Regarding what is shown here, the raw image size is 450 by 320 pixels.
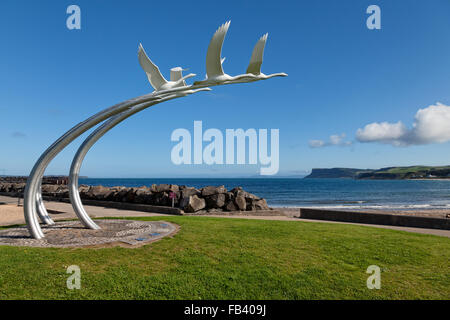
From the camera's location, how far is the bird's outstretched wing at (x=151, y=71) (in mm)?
8375

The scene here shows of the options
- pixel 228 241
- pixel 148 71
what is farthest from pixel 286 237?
pixel 148 71

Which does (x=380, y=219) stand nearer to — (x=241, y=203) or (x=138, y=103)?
(x=241, y=203)

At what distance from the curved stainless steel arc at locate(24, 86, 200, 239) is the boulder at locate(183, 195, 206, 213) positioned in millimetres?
8173

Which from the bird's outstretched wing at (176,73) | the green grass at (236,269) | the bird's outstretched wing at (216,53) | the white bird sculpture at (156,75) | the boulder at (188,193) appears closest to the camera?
the green grass at (236,269)

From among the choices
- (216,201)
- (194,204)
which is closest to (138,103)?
(194,204)

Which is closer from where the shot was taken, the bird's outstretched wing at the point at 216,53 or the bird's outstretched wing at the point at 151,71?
the bird's outstretched wing at the point at 216,53

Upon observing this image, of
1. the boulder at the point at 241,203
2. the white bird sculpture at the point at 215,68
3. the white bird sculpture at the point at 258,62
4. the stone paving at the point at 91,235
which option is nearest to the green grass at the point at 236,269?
the stone paving at the point at 91,235

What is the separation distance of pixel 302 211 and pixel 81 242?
11.1 meters

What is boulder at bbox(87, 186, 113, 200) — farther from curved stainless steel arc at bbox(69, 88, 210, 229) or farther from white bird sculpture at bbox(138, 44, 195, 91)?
white bird sculpture at bbox(138, 44, 195, 91)

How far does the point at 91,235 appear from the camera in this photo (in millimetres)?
8180

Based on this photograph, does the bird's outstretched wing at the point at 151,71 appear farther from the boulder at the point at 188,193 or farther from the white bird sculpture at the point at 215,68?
the boulder at the point at 188,193

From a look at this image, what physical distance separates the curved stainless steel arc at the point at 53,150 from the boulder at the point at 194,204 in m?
8.17
